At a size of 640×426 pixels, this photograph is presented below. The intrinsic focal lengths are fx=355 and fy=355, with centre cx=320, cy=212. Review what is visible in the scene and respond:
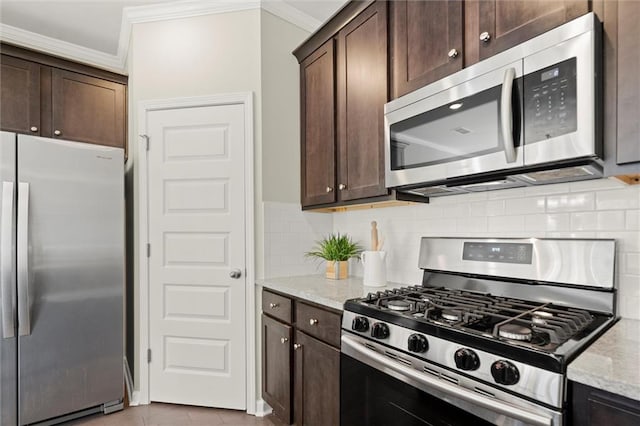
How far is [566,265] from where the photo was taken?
1.42m

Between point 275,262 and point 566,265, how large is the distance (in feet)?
5.66

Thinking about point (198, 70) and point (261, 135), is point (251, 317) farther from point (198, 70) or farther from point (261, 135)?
point (198, 70)

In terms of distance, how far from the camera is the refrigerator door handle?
7.09 feet

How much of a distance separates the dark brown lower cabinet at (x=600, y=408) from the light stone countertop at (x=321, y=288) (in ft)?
3.07

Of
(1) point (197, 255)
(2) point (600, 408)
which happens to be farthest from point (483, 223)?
(1) point (197, 255)

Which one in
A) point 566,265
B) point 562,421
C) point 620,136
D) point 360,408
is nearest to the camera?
point 562,421

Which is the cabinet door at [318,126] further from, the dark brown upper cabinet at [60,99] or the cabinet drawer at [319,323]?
the dark brown upper cabinet at [60,99]

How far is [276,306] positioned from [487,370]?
1.41 m

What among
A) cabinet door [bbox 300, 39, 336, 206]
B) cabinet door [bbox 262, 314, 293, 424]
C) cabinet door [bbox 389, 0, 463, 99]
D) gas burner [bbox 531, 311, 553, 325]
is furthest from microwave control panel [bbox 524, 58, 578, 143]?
cabinet door [bbox 262, 314, 293, 424]

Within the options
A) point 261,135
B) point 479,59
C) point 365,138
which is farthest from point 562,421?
point 261,135

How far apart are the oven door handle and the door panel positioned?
204 cm

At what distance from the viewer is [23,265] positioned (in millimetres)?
2168

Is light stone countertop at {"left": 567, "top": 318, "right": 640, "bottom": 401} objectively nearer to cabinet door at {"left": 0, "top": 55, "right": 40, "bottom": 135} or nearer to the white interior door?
the white interior door

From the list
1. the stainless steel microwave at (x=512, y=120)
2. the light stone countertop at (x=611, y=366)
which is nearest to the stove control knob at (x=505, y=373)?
the light stone countertop at (x=611, y=366)
